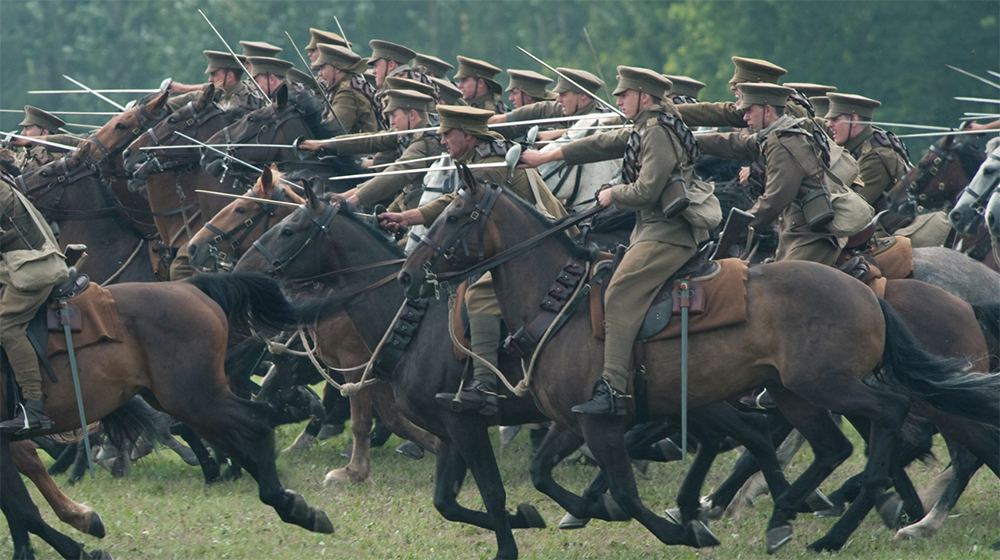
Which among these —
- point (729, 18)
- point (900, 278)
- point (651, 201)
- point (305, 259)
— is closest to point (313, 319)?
point (305, 259)

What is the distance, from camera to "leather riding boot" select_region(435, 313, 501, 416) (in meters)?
8.25

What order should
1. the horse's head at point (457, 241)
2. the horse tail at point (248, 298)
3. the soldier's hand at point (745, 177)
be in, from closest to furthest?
the horse's head at point (457, 241), the horse tail at point (248, 298), the soldier's hand at point (745, 177)

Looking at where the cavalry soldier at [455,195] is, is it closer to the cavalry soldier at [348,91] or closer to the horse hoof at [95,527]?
the horse hoof at [95,527]

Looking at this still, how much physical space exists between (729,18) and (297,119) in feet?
81.1

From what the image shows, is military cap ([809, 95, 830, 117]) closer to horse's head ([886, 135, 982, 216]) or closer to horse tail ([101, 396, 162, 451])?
horse's head ([886, 135, 982, 216])

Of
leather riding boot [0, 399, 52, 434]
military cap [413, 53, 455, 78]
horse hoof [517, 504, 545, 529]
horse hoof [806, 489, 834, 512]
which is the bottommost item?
horse hoof [517, 504, 545, 529]

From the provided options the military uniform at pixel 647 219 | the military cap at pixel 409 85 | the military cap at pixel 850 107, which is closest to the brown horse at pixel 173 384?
the military uniform at pixel 647 219

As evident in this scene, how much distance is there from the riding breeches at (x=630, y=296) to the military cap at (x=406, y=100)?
189 inches

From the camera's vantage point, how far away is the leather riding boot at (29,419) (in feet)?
26.6

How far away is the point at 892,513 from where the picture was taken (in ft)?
27.9

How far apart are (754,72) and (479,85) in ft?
17.7

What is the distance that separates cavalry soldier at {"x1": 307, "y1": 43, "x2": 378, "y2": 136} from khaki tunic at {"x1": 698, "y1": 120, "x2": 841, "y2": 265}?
19.2ft

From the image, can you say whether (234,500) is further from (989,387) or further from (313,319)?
(989,387)

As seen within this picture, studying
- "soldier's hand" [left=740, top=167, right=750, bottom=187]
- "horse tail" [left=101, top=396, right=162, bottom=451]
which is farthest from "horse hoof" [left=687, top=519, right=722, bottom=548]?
"horse tail" [left=101, top=396, right=162, bottom=451]
